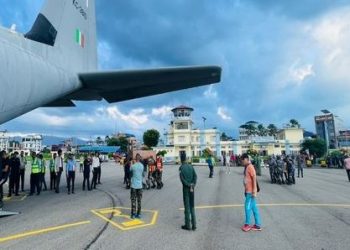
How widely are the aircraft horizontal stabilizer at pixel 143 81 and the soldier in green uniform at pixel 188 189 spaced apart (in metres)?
3.21

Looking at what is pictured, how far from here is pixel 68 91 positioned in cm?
961

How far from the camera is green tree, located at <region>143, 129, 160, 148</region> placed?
8881cm

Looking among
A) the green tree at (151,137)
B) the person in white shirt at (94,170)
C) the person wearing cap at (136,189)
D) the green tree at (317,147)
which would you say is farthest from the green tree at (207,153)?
the green tree at (317,147)

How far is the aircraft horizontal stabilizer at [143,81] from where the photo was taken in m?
9.52

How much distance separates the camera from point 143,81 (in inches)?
395

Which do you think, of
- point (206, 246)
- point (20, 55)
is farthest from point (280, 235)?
point (20, 55)

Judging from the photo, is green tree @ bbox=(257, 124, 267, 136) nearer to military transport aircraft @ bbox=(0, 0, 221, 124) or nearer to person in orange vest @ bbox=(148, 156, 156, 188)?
person in orange vest @ bbox=(148, 156, 156, 188)

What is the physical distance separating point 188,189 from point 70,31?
23.7 feet

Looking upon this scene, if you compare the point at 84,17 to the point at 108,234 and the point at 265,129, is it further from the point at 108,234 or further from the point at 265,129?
the point at 265,129

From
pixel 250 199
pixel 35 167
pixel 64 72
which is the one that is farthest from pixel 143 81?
pixel 35 167

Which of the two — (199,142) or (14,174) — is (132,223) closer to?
(14,174)

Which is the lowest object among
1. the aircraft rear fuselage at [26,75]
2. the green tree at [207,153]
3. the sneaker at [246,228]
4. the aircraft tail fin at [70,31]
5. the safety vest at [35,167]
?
the sneaker at [246,228]

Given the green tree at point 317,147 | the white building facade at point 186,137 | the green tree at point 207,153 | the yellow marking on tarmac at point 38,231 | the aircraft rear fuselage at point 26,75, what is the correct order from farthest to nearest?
the white building facade at point 186,137, the green tree at point 317,147, the green tree at point 207,153, the aircraft rear fuselage at point 26,75, the yellow marking on tarmac at point 38,231

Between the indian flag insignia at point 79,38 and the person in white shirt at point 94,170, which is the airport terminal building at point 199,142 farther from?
the indian flag insignia at point 79,38
